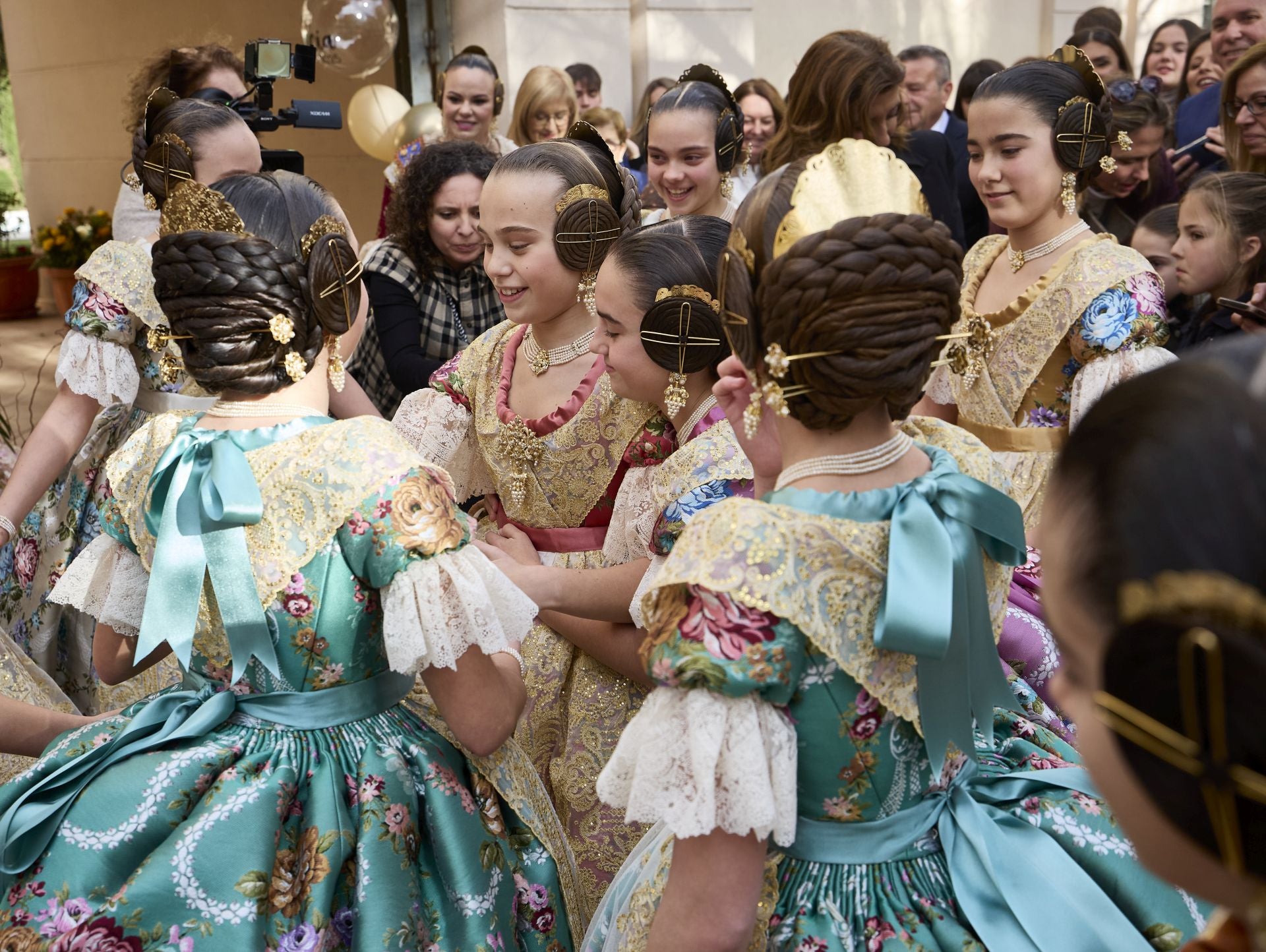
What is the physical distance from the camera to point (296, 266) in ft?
5.10

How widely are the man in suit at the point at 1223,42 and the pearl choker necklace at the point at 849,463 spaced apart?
11.3 ft

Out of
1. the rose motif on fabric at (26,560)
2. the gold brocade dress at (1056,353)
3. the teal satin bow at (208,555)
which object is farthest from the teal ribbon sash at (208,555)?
the rose motif on fabric at (26,560)

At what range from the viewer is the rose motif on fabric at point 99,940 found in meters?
1.36

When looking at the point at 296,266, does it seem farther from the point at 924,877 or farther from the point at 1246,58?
the point at 1246,58

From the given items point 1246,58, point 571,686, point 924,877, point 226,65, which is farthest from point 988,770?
point 226,65

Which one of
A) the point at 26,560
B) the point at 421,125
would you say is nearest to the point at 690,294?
the point at 26,560

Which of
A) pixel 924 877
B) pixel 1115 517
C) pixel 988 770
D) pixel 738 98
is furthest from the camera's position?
pixel 738 98

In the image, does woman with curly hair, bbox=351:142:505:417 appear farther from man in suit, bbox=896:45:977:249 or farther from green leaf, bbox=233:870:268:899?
man in suit, bbox=896:45:977:249

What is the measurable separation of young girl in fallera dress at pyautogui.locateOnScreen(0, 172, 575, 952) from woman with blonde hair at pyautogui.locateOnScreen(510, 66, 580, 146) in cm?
344

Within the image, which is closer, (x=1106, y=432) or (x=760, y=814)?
(x=1106, y=432)

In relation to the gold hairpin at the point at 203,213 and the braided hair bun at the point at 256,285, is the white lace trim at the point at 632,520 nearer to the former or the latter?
the braided hair bun at the point at 256,285

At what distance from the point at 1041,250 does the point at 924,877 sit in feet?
5.79

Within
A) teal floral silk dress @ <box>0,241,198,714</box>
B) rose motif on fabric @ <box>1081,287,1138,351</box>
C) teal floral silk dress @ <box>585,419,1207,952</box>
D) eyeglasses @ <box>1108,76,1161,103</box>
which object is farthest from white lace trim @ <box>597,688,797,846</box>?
eyeglasses @ <box>1108,76,1161,103</box>

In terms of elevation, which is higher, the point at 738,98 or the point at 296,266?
the point at 738,98
